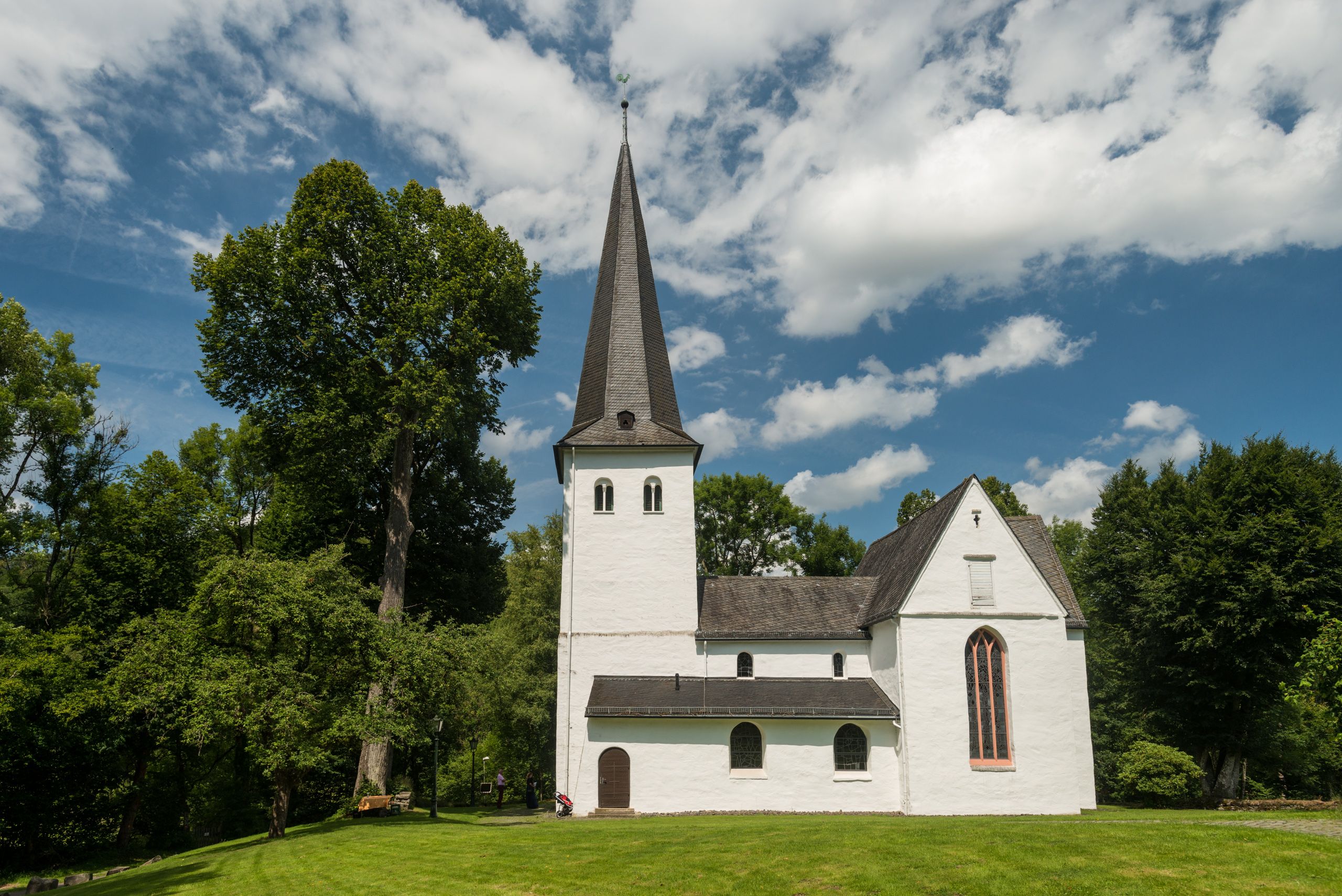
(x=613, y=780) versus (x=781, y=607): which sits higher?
(x=781, y=607)

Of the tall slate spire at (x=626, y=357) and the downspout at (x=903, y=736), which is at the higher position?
the tall slate spire at (x=626, y=357)

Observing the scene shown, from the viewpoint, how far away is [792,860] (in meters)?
14.0

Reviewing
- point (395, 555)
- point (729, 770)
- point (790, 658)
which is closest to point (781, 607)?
point (790, 658)

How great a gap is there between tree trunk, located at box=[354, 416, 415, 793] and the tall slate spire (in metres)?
5.31

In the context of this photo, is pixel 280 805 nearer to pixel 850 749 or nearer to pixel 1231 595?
pixel 850 749

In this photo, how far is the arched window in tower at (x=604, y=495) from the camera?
2848cm

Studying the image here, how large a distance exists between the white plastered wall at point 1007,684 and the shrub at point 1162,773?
2.78 meters

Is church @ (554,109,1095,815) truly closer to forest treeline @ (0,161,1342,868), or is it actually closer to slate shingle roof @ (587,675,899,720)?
slate shingle roof @ (587,675,899,720)

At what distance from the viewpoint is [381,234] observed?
89.1ft

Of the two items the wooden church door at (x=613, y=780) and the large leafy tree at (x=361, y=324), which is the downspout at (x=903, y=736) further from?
the large leafy tree at (x=361, y=324)

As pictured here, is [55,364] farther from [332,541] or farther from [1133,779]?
[1133,779]

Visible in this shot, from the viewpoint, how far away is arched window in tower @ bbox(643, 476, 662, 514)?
28.5 m

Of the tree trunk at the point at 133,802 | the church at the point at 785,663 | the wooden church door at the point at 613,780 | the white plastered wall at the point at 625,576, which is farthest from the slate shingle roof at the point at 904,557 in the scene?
the tree trunk at the point at 133,802

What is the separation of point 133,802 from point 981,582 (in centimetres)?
2977
